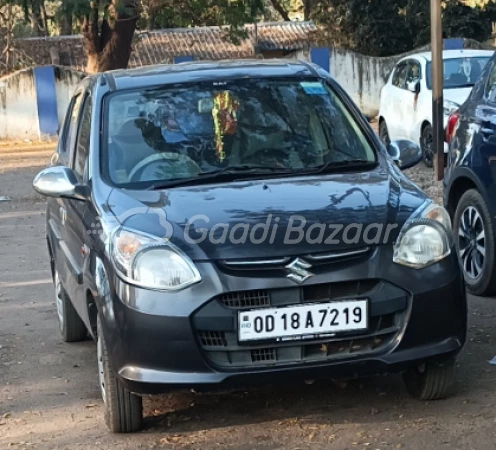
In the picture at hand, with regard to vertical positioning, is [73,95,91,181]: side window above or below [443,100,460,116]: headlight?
above

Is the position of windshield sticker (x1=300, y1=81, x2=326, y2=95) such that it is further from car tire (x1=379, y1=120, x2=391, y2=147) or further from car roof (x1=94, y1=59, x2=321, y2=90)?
car tire (x1=379, y1=120, x2=391, y2=147)

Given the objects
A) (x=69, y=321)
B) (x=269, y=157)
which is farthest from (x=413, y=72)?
(x=269, y=157)

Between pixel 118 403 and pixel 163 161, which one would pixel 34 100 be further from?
pixel 118 403

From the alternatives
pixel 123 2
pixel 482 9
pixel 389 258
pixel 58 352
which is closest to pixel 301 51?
pixel 123 2

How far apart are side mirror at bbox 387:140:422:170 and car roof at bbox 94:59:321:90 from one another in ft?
2.13

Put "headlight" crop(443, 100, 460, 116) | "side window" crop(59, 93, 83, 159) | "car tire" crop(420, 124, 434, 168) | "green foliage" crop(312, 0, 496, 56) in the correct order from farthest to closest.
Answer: "green foliage" crop(312, 0, 496, 56), "car tire" crop(420, 124, 434, 168), "headlight" crop(443, 100, 460, 116), "side window" crop(59, 93, 83, 159)

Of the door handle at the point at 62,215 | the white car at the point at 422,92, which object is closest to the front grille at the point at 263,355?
the door handle at the point at 62,215

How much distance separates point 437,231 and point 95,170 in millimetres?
1842

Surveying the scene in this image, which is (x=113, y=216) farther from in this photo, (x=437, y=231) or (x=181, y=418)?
(x=437, y=231)

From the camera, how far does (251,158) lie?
5.25 m

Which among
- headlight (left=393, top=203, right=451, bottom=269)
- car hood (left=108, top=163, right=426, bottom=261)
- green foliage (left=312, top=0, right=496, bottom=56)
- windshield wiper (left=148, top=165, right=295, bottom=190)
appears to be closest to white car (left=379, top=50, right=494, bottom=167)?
windshield wiper (left=148, top=165, right=295, bottom=190)

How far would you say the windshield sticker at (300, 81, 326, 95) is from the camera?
226 inches

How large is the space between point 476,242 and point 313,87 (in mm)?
2044

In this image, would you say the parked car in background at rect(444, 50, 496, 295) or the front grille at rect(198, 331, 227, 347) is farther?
the parked car in background at rect(444, 50, 496, 295)
